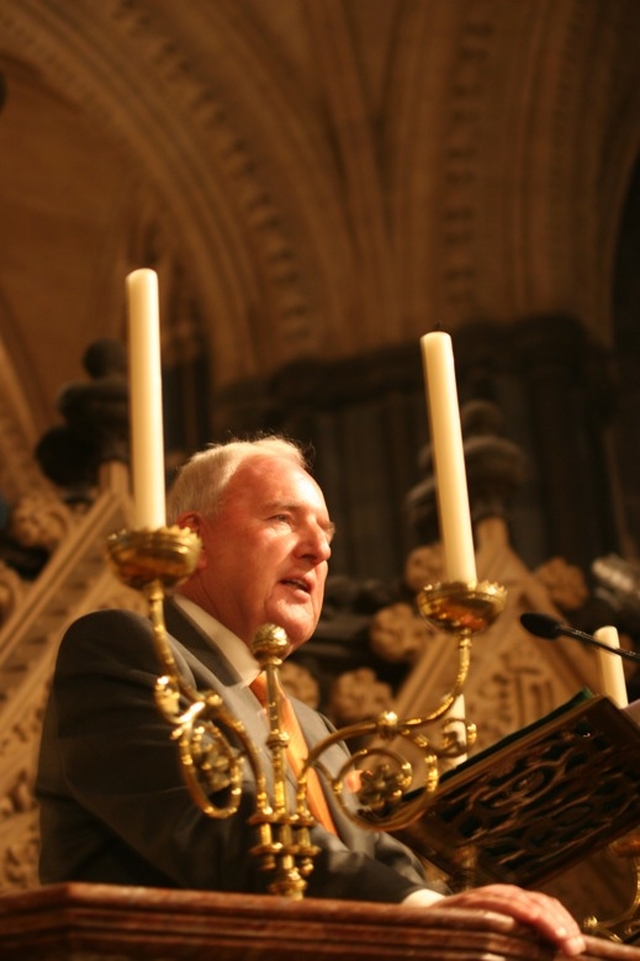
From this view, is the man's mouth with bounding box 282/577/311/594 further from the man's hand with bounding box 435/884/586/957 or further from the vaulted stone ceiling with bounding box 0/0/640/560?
the vaulted stone ceiling with bounding box 0/0/640/560

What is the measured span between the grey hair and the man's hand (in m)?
0.73

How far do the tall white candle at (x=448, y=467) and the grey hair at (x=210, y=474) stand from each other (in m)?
0.38

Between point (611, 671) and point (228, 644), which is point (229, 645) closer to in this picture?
point (228, 644)

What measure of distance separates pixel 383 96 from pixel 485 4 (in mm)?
634

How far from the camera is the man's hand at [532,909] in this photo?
1670mm

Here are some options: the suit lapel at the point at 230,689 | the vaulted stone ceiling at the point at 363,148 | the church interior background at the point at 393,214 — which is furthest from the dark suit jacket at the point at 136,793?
the vaulted stone ceiling at the point at 363,148

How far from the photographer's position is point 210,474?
234cm

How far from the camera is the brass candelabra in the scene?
176 cm

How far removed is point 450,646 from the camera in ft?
14.3

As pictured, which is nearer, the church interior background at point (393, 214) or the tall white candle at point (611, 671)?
the tall white candle at point (611, 671)

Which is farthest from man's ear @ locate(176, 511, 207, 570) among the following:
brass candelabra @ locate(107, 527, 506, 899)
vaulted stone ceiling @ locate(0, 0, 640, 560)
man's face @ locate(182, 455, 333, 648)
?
vaulted stone ceiling @ locate(0, 0, 640, 560)

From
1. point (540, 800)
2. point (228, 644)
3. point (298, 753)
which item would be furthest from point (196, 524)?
point (540, 800)

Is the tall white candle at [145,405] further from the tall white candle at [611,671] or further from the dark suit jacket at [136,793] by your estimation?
the tall white candle at [611,671]

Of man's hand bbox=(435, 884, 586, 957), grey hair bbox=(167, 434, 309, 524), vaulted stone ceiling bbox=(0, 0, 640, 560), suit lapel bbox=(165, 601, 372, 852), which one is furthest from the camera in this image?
vaulted stone ceiling bbox=(0, 0, 640, 560)
